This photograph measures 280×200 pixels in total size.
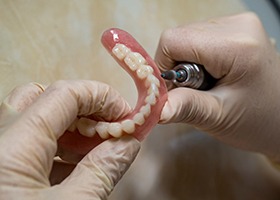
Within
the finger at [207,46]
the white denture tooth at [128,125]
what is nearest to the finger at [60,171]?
the white denture tooth at [128,125]

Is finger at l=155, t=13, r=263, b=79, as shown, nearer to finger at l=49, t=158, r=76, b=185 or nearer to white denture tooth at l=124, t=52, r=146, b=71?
white denture tooth at l=124, t=52, r=146, b=71

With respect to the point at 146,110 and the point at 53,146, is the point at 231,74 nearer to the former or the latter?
the point at 146,110

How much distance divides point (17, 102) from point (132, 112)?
167 mm

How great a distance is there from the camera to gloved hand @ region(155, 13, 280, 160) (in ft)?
2.54

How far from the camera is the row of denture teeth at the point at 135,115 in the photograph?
0.62 meters

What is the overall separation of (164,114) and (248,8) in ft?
2.01

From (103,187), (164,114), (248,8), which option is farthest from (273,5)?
(103,187)

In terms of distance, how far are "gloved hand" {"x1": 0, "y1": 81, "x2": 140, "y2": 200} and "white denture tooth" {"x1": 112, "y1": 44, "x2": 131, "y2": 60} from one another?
0.05 meters

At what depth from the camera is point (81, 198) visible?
1.90 feet

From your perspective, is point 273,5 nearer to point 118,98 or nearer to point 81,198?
point 118,98

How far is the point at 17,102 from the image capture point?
658 millimetres

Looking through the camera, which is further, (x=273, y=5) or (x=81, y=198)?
(x=273, y=5)

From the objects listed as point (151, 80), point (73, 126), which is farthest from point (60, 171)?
point (151, 80)

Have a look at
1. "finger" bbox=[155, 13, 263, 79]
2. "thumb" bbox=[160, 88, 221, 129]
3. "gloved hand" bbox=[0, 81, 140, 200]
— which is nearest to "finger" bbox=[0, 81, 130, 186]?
"gloved hand" bbox=[0, 81, 140, 200]
